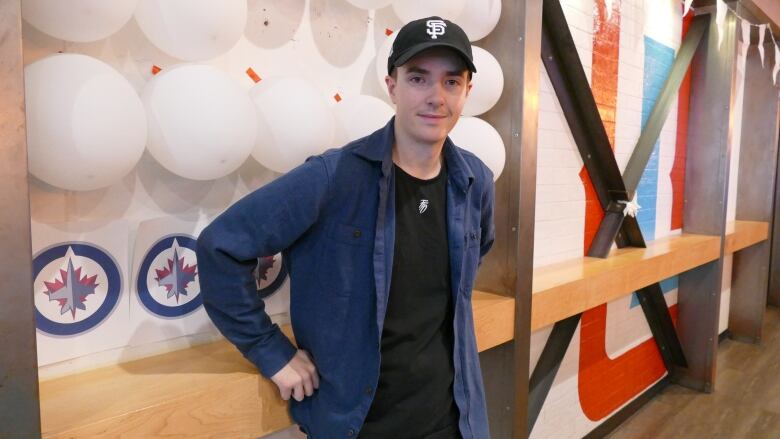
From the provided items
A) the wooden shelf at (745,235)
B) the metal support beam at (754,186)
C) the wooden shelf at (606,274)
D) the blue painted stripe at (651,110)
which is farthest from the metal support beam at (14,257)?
the metal support beam at (754,186)

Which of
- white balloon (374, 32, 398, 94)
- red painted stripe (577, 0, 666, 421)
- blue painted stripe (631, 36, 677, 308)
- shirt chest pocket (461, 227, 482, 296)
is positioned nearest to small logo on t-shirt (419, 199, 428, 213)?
shirt chest pocket (461, 227, 482, 296)

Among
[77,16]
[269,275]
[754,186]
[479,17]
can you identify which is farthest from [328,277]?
[754,186]

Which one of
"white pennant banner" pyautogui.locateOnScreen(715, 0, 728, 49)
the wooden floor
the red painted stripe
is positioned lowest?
the wooden floor

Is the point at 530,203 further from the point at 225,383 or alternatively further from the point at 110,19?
the point at 110,19

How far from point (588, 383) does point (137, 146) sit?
2.94 m

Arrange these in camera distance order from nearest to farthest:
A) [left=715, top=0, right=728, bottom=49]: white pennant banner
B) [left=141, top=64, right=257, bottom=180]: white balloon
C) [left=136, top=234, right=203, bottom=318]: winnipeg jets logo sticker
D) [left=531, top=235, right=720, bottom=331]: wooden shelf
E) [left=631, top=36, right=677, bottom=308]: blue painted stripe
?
[left=141, top=64, right=257, bottom=180]: white balloon < [left=136, top=234, right=203, bottom=318]: winnipeg jets logo sticker < [left=531, top=235, right=720, bottom=331]: wooden shelf < [left=631, top=36, right=677, bottom=308]: blue painted stripe < [left=715, top=0, right=728, bottom=49]: white pennant banner

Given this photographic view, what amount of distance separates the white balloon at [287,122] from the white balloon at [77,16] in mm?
346

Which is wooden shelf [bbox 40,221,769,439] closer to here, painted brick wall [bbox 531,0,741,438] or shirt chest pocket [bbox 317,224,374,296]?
shirt chest pocket [bbox 317,224,374,296]

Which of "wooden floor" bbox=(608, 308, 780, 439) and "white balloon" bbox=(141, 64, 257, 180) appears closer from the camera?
"white balloon" bbox=(141, 64, 257, 180)

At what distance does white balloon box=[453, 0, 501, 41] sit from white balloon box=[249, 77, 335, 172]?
0.68 m

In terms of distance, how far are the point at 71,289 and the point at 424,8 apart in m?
1.23

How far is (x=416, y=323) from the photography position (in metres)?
1.33

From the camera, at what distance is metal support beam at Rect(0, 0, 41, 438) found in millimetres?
848

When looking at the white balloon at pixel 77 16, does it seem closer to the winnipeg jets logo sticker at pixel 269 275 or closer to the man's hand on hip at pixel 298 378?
the winnipeg jets logo sticker at pixel 269 275
